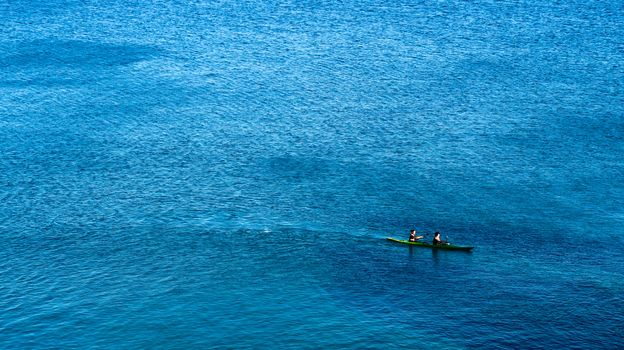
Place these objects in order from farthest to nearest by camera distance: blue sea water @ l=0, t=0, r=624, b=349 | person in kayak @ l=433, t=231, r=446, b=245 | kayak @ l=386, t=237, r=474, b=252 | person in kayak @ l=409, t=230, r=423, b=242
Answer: person in kayak @ l=409, t=230, r=423, b=242
person in kayak @ l=433, t=231, r=446, b=245
kayak @ l=386, t=237, r=474, b=252
blue sea water @ l=0, t=0, r=624, b=349

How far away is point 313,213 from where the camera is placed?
139625 millimetres

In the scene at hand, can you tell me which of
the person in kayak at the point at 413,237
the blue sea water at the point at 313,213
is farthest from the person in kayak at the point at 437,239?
the person in kayak at the point at 413,237

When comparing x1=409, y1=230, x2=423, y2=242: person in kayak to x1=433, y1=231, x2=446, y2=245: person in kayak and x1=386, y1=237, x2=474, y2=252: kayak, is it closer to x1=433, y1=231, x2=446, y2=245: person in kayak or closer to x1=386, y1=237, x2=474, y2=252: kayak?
x1=386, y1=237, x2=474, y2=252: kayak

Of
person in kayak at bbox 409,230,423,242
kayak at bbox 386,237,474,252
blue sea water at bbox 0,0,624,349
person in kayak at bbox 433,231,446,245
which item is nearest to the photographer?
blue sea water at bbox 0,0,624,349

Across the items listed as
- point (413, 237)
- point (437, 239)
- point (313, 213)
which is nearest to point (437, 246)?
point (437, 239)

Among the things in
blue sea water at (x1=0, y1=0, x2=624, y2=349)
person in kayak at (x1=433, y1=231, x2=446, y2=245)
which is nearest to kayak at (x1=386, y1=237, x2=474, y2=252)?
person in kayak at (x1=433, y1=231, x2=446, y2=245)

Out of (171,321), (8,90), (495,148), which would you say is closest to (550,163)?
(495,148)

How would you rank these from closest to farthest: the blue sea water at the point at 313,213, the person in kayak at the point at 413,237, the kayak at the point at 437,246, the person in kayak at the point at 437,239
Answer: the blue sea water at the point at 313,213 → the kayak at the point at 437,246 → the person in kayak at the point at 437,239 → the person in kayak at the point at 413,237

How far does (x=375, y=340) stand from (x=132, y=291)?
34.3 m

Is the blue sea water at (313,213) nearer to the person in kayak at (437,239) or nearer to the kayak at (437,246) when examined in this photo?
the kayak at (437,246)

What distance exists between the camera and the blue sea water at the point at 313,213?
363ft

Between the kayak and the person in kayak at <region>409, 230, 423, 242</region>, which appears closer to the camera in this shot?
the kayak

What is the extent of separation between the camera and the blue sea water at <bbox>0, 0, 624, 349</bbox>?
363 ft

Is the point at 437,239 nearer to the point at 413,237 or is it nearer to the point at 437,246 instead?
the point at 437,246
